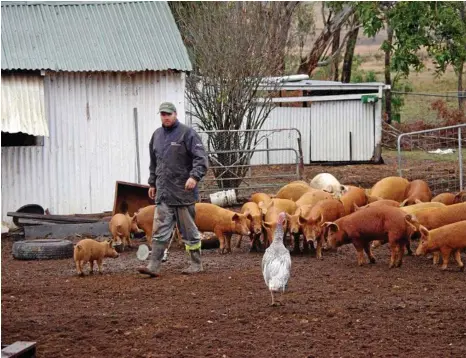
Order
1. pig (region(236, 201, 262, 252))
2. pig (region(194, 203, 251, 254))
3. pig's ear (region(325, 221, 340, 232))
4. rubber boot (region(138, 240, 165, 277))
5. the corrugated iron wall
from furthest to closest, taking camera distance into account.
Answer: the corrugated iron wall → pig (region(194, 203, 251, 254)) → pig (region(236, 201, 262, 252)) → pig's ear (region(325, 221, 340, 232)) → rubber boot (region(138, 240, 165, 277))

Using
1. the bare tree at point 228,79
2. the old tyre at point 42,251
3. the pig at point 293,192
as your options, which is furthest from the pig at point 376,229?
the bare tree at point 228,79

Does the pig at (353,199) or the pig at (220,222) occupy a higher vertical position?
the pig at (353,199)

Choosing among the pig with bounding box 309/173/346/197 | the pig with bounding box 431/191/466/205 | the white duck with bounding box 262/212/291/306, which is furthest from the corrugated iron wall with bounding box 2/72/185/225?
the white duck with bounding box 262/212/291/306

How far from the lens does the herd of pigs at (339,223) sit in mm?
11344

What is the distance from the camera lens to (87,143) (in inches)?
660

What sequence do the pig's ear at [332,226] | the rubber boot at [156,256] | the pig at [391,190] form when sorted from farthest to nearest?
the pig at [391,190] → the pig's ear at [332,226] → the rubber boot at [156,256]

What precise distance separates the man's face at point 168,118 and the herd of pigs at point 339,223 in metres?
1.58

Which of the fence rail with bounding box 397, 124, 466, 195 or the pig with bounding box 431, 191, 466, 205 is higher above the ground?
the fence rail with bounding box 397, 124, 466, 195

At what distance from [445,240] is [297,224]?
6.48ft

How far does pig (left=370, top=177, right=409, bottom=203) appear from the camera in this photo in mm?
15086

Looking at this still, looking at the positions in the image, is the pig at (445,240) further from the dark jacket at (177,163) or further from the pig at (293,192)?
the pig at (293,192)

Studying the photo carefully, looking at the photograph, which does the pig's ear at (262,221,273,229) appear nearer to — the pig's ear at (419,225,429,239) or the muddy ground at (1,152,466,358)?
the muddy ground at (1,152,466,358)

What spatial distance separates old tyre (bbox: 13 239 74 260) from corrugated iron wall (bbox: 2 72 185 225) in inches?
124

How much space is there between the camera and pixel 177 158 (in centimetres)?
1118
